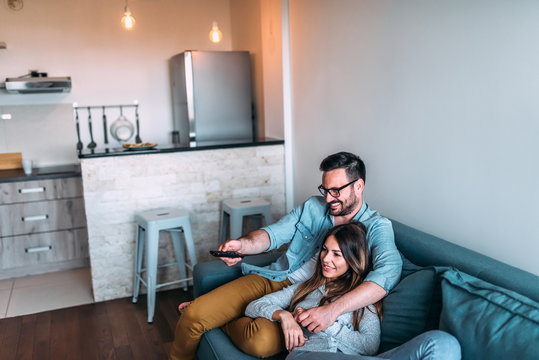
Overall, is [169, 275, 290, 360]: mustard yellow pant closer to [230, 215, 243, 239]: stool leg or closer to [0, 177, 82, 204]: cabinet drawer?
[230, 215, 243, 239]: stool leg

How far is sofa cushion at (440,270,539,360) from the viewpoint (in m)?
1.37

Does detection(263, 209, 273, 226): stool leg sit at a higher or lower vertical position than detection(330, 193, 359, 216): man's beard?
lower

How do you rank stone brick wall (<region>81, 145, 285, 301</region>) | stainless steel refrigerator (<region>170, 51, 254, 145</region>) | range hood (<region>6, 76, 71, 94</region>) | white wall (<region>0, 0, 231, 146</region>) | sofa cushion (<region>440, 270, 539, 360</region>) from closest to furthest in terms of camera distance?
sofa cushion (<region>440, 270, 539, 360</region>) < stone brick wall (<region>81, 145, 285, 301</region>) < range hood (<region>6, 76, 71, 94</region>) < stainless steel refrigerator (<region>170, 51, 254, 145</region>) < white wall (<region>0, 0, 231, 146</region>)

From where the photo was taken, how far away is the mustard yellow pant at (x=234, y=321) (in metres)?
1.90

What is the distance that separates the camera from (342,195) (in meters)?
2.16

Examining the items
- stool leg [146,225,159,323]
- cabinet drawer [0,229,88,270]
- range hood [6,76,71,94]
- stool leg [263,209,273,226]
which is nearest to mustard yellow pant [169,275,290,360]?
stool leg [146,225,159,323]

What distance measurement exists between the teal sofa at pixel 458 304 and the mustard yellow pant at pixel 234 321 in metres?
0.04

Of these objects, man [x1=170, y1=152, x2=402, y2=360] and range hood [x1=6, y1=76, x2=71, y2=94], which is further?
range hood [x1=6, y1=76, x2=71, y2=94]

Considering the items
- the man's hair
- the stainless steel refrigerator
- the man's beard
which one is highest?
the stainless steel refrigerator

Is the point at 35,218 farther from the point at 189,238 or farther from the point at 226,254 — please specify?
the point at 226,254

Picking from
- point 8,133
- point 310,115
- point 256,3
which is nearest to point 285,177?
point 310,115

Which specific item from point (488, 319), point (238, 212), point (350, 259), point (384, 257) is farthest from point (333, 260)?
point (238, 212)

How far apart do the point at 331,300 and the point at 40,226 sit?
9.71 ft

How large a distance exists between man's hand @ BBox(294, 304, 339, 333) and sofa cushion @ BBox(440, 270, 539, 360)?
1.29ft
